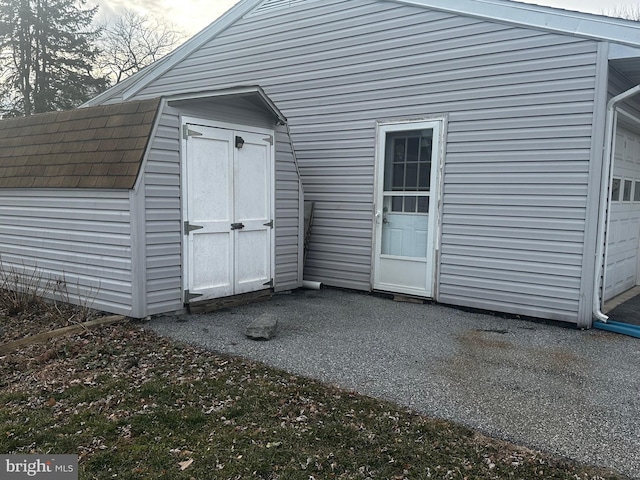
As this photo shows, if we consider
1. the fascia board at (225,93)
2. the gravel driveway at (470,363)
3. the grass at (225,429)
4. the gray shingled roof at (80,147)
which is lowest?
the grass at (225,429)

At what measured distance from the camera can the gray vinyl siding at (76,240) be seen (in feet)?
16.3

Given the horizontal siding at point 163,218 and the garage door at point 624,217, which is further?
the garage door at point 624,217

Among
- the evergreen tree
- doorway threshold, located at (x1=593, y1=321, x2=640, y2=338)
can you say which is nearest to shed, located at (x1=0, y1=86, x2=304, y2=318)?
doorway threshold, located at (x1=593, y1=321, x2=640, y2=338)

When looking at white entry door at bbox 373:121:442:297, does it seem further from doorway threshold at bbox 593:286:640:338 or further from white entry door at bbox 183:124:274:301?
doorway threshold at bbox 593:286:640:338

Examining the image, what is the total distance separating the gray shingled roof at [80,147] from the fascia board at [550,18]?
364 cm

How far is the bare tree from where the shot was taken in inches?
823

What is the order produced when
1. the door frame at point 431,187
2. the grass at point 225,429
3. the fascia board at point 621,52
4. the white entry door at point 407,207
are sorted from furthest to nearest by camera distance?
the white entry door at point 407,207, the door frame at point 431,187, the fascia board at point 621,52, the grass at point 225,429

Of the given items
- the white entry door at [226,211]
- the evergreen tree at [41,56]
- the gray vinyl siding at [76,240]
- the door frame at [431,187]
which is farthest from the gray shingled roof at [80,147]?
the evergreen tree at [41,56]

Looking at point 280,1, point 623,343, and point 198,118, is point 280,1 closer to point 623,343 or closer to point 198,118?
point 198,118

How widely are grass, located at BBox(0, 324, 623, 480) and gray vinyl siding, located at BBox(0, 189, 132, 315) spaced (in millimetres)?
1277

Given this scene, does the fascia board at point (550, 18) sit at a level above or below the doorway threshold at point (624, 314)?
above

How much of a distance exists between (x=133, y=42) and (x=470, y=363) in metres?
22.6

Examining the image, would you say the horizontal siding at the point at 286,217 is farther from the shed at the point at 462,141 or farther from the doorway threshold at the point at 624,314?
the doorway threshold at the point at 624,314

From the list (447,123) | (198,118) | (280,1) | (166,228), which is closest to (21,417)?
(166,228)
